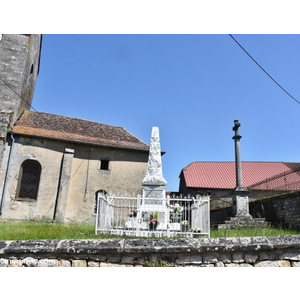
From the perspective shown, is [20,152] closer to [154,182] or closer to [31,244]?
[154,182]

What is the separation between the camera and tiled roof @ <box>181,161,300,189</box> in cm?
2333

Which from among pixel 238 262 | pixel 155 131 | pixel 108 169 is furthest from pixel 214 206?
pixel 238 262

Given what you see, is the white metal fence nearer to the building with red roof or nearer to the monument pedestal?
the monument pedestal

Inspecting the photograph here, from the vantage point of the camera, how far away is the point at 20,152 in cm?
1413

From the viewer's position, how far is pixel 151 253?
3.84m

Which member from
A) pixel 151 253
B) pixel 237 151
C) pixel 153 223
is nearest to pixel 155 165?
pixel 153 223

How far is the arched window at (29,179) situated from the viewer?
553 inches

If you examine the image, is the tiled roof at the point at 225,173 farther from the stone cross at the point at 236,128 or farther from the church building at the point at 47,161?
the stone cross at the point at 236,128

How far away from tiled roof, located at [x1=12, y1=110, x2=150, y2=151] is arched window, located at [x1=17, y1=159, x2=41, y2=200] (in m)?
1.78

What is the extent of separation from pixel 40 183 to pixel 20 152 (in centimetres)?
204

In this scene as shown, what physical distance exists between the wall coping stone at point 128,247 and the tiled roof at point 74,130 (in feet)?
38.4

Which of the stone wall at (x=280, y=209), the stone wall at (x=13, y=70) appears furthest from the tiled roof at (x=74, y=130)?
the stone wall at (x=280, y=209)

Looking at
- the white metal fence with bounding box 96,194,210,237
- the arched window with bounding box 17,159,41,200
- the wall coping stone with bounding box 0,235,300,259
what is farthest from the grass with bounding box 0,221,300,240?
the arched window with bounding box 17,159,41,200

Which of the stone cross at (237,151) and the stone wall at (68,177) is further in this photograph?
the stone wall at (68,177)
